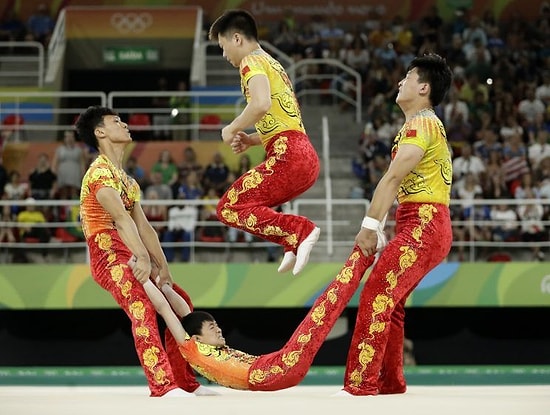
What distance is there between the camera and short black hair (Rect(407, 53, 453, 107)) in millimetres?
5500

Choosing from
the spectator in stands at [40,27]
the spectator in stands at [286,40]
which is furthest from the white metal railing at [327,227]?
the spectator in stands at [40,27]

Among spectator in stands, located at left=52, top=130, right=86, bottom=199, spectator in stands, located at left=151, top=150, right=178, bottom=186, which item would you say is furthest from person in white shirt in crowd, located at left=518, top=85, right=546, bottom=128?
spectator in stands, located at left=52, top=130, right=86, bottom=199

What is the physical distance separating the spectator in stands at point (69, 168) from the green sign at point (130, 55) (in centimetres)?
483

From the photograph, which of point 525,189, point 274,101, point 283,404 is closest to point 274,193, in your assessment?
point 274,101

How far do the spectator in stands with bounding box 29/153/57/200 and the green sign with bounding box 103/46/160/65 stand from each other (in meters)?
5.01

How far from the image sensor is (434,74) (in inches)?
216

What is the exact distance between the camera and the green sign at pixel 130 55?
1833cm

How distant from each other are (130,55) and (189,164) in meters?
5.16

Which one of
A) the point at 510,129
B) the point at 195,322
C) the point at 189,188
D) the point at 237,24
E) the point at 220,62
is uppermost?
the point at 220,62

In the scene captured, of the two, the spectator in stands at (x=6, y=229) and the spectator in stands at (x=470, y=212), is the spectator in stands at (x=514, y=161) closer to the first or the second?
the spectator in stands at (x=470, y=212)

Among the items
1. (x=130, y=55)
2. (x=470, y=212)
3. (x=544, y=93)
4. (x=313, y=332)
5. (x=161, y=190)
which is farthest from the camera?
(x=130, y=55)

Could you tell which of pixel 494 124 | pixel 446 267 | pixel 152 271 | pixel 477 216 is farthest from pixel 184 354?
pixel 494 124

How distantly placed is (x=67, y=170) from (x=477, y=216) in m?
5.18

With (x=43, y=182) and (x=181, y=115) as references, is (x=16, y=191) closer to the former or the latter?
(x=43, y=182)
